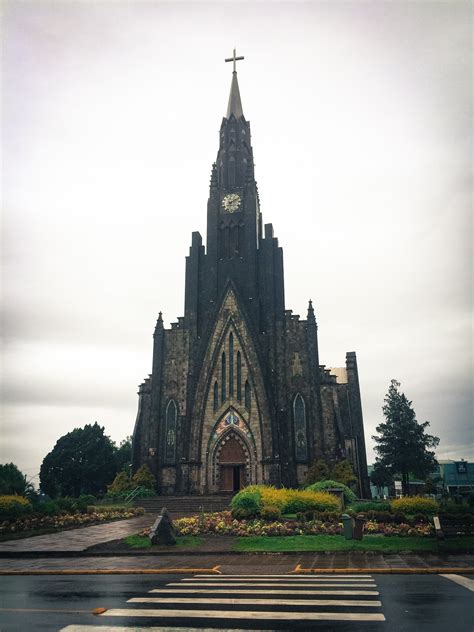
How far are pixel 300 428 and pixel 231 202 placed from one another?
24.8 metres

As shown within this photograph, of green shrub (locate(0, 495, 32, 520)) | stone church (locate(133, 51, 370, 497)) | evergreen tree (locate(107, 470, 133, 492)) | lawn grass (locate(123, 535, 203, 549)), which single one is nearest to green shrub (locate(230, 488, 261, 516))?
lawn grass (locate(123, 535, 203, 549))

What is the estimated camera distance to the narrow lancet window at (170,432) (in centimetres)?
4559

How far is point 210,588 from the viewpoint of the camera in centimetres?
1123

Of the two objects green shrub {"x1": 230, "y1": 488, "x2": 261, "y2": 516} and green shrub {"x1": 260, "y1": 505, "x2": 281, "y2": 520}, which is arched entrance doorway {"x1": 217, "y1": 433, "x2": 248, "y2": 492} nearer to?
green shrub {"x1": 230, "y1": 488, "x2": 261, "y2": 516}

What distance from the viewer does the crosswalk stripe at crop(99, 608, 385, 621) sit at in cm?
836

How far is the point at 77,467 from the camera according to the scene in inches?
2670

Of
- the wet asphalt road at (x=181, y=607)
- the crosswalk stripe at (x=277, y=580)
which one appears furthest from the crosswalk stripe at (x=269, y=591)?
the crosswalk stripe at (x=277, y=580)

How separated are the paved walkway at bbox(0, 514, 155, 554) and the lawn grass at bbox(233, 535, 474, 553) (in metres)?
6.51

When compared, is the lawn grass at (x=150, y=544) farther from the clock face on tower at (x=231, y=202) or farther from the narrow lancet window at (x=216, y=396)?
the clock face on tower at (x=231, y=202)

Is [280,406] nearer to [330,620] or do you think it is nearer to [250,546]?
[250,546]

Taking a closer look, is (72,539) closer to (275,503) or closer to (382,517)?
(275,503)

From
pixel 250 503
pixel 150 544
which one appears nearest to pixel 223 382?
pixel 250 503

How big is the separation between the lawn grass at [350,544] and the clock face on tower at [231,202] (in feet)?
128

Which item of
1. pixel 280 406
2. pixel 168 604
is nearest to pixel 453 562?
pixel 168 604
